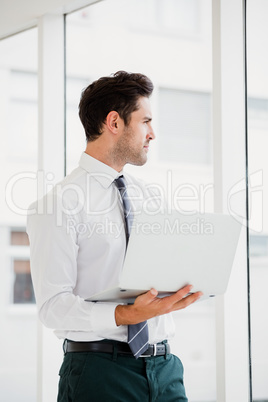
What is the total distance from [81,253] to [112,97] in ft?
1.77

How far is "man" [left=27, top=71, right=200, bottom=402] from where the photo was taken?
161 cm

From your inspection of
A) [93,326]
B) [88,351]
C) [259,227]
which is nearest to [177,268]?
[93,326]

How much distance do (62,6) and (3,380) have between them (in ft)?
7.37

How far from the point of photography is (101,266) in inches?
67.5

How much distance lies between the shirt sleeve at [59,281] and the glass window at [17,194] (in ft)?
4.50

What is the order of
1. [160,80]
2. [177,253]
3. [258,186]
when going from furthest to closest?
[160,80], [258,186], [177,253]

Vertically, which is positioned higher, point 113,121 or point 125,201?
point 113,121

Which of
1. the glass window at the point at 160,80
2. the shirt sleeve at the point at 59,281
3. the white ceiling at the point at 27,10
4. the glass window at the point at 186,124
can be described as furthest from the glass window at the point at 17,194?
the shirt sleeve at the point at 59,281

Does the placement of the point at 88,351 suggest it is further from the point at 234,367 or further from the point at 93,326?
the point at 234,367

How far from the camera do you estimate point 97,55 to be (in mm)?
3139

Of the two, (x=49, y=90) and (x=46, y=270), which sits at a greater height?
(x=49, y=90)

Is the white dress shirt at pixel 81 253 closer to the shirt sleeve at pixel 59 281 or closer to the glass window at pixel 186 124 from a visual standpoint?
the shirt sleeve at pixel 59 281

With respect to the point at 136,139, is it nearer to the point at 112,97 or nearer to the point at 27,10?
the point at 112,97

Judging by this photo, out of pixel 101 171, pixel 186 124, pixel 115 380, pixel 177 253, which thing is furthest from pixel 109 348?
pixel 186 124
